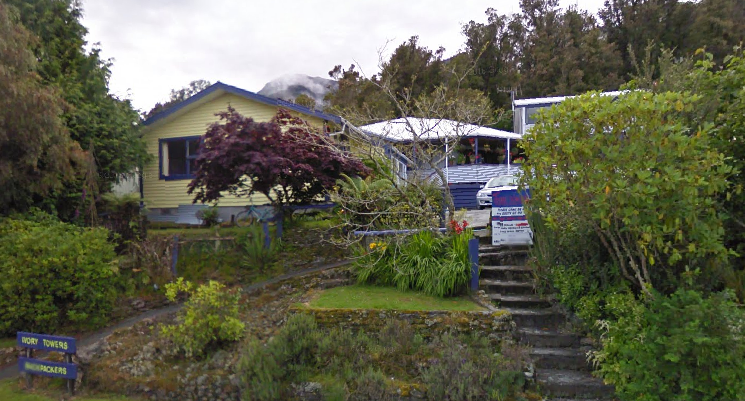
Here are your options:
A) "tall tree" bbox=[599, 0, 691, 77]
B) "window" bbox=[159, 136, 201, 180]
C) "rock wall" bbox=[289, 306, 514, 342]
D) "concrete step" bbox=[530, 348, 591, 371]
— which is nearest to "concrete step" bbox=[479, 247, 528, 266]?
"rock wall" bbox=[289, 306, 514, 342]

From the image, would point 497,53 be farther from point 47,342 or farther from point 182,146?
point 47,342

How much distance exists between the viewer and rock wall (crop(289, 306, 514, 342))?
673cm

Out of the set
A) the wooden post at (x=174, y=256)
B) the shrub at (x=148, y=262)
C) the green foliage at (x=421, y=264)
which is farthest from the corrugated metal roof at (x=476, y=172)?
the shrub at (x=148, y=262)

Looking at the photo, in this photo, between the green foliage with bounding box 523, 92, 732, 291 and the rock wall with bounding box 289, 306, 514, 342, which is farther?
the rock wall with bounding box 289, 306, 514, 342

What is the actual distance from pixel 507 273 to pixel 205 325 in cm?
469

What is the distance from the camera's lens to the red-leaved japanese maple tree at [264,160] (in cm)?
944

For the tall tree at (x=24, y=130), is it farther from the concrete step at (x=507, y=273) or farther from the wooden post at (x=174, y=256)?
the concrete step at (x=507, y=273)

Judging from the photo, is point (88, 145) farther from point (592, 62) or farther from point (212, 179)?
point (592, 62)

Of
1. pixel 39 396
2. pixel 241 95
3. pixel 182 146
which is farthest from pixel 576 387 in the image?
pixel 182 146

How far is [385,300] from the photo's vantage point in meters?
7.61

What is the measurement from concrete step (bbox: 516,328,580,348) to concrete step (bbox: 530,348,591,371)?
0.15m

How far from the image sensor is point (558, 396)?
574 cm

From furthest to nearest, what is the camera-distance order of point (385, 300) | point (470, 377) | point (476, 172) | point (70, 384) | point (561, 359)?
point (476, 172) → point (385, 300) → point (70, 384) → point (561, 359) → point (470, 377)

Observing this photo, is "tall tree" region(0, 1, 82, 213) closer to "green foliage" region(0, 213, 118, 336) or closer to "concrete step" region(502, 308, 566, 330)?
"green foliage" region(0, 213, 118, 336)
